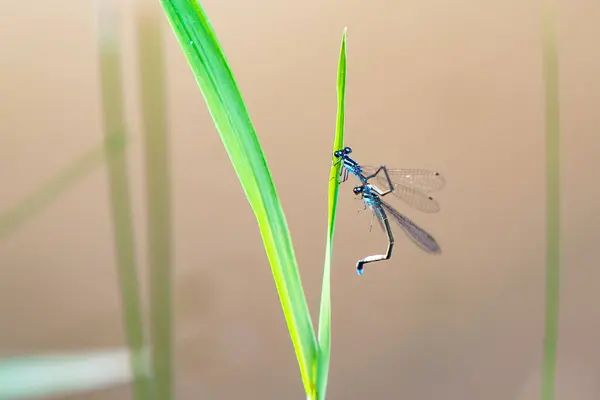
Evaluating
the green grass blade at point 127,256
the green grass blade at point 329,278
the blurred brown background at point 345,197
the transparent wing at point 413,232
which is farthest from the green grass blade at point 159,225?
the transparent wing at point 413,232

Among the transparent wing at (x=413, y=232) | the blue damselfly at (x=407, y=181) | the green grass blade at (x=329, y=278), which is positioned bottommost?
the green grass blade at (x=329, y=278)

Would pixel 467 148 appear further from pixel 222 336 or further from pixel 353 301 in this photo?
pixel 222 336

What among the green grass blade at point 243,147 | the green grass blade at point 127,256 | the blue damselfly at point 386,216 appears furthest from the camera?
the blue damselfly at point 386,216

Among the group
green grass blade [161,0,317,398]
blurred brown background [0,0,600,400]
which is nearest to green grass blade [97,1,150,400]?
green grass blade [161,0,317,398]

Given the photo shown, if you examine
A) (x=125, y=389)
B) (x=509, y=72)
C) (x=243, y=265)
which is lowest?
(x=125, y=389)

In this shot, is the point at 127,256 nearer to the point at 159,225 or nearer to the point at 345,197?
the point at 159,225

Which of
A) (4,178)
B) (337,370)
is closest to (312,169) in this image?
(337,370)

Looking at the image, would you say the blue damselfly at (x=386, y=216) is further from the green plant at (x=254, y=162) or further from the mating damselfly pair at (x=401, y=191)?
the green plant at (x=254, y=162)
